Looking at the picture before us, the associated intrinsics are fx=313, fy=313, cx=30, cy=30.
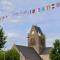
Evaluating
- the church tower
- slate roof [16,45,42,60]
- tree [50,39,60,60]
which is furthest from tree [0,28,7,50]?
the church tower

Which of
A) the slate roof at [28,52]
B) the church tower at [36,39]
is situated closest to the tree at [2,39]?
the slate roof at [28,52]

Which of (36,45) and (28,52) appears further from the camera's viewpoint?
(36,45)

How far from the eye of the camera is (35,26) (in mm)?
127812

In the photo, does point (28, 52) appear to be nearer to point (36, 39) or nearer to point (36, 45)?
point (36, 45)

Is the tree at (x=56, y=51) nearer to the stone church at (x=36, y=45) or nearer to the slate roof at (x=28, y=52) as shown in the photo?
the slate roof at (x=28, y=52)

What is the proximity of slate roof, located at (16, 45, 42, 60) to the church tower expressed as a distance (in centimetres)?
208

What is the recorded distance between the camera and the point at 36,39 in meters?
124

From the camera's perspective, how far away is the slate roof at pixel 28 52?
114431 millimetres

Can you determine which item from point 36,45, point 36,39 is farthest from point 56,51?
point 36,45

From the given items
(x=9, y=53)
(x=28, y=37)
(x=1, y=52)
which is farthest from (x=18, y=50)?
(x=1, y=52)

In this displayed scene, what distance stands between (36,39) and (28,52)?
27.0ft

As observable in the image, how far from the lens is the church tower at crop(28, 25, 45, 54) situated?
408 ft

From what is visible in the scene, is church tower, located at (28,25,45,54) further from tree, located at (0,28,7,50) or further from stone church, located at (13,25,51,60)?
tree, located at (0,28,7,50)

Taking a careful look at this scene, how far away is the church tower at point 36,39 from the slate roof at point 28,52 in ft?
6.83
